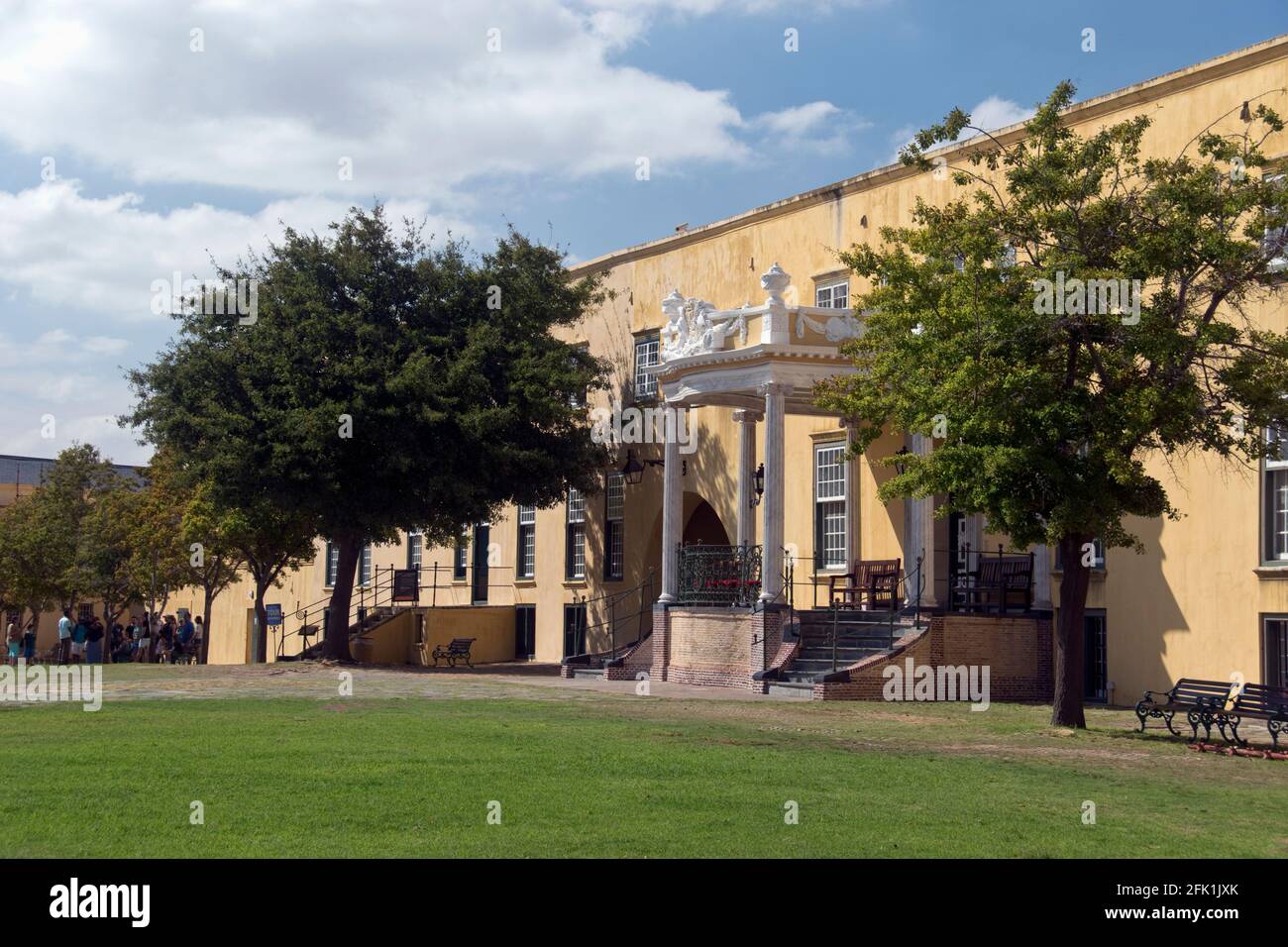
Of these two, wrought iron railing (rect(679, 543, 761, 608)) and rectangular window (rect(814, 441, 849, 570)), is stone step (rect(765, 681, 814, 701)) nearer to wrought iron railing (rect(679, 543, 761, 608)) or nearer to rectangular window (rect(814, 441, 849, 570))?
wrought iron railing (rect(679, 543, 761, 608))

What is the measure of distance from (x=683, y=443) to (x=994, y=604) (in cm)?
985

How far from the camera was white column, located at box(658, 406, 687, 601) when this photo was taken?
2641 cm

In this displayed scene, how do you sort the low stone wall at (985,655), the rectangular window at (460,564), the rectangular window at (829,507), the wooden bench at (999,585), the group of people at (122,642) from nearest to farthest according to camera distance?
the low stone wall at (985,655), the wooden bench at (999,585), the rectangular window at (829,507), the rectangular window at (460,564), the group of people at (122,642)

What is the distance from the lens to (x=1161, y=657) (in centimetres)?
2216

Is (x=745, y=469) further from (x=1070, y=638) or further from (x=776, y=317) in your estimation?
(x=1070, y=638)

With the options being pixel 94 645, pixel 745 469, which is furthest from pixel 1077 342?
pixel 94 645

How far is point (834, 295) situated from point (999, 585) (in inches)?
296

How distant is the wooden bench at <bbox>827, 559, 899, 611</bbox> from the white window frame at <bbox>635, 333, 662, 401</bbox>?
8406 millimetres

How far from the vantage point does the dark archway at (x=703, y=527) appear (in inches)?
1315

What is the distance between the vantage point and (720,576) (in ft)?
83.8
